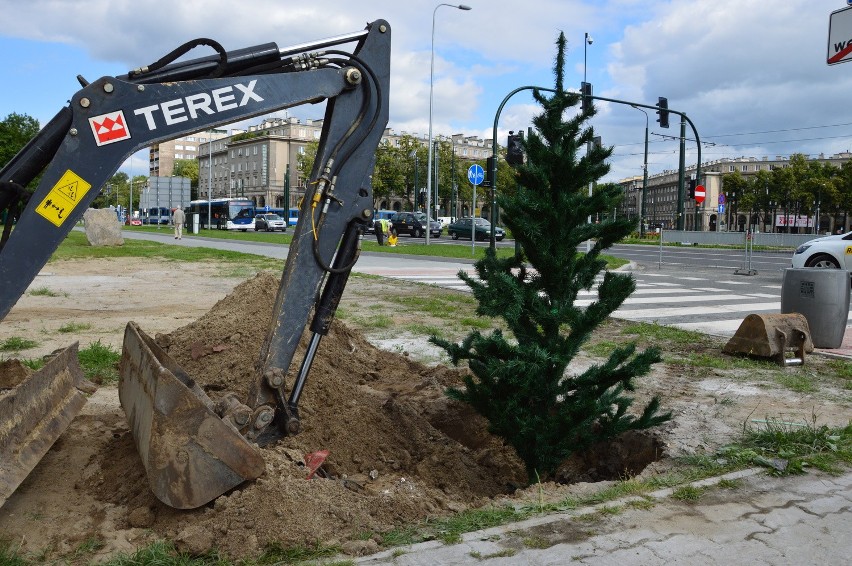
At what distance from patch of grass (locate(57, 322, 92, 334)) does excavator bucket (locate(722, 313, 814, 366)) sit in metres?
7.43

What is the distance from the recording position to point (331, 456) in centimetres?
455

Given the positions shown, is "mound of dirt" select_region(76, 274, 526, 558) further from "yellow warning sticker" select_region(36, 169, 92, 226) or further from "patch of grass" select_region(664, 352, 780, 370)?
"patch of grass" select_region(664, 352, 780, 370)

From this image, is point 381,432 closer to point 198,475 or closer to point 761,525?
point 198,475

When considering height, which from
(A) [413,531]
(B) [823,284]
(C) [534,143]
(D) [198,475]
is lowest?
(A) [413,531]

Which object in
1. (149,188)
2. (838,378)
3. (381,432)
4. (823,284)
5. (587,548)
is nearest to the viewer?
(587,548)

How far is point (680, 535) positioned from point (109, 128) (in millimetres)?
3136

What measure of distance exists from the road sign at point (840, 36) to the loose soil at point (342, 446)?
290 cm

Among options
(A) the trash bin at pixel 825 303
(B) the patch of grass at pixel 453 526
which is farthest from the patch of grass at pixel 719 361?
(B) the patch of grass at pixel 453 526

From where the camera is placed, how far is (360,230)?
422 centimetres

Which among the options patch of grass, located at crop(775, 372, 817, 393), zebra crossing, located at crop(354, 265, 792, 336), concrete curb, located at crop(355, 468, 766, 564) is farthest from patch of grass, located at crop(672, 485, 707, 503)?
zebra crossing, located at crop(354, 265, 792, 336)

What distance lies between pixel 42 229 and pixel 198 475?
4.18ft

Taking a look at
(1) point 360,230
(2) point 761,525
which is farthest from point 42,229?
(2) point 761,525

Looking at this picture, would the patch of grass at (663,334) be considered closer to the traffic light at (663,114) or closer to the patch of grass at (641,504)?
the patch of grass at (641,504)

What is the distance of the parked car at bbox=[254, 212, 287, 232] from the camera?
68375mm
